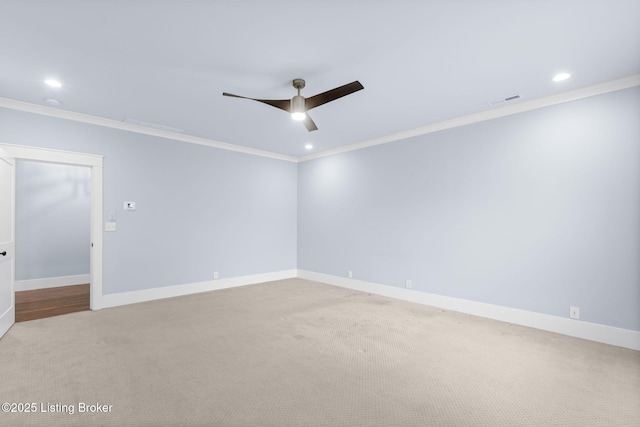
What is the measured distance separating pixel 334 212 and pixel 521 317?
136 inches

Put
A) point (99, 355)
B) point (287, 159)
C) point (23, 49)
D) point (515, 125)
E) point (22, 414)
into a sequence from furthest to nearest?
point (287, 159)
point (515, 125)
point (99, 355)
point (23, 49)
point (22, 414)

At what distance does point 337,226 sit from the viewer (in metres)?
5.96

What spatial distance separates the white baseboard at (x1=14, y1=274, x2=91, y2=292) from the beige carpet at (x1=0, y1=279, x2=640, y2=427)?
8.27 feet

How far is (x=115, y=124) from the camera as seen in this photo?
4457 millimetres

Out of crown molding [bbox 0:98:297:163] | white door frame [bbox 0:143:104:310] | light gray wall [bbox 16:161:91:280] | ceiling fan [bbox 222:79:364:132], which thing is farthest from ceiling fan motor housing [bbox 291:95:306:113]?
light gray wall [bbox 16:161:91:280]

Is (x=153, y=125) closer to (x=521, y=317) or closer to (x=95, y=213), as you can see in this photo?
(x=95, y=213)

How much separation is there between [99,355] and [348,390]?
93.1 inches

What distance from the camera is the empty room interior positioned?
7.02 ft

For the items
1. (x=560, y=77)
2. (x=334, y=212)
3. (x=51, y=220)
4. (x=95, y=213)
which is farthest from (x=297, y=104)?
(x=51, y=220)

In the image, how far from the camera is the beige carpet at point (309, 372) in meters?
1.98

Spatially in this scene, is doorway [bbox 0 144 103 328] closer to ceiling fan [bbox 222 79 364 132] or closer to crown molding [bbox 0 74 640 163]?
crown molding [bbox 0 74 640 163]

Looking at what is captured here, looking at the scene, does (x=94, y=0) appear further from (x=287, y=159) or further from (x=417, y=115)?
(x=287, y=159)

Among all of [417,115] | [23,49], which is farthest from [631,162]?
[23,49]

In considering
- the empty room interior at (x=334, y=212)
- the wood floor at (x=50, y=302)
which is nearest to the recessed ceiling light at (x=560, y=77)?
the empty room interior at (x=334, y=212)
